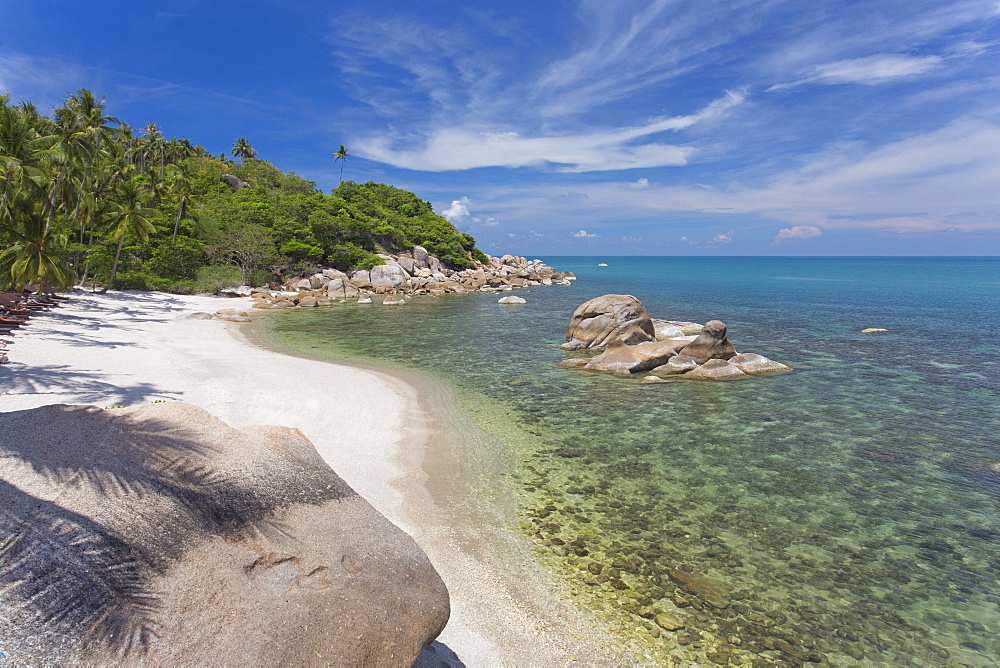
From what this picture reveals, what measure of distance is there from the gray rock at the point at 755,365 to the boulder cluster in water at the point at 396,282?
34198mm

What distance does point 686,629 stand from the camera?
666 centimetres

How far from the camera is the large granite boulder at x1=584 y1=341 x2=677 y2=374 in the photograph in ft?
68.7

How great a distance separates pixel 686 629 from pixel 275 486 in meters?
5.65

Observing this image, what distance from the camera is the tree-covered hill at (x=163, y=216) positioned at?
77.6ft

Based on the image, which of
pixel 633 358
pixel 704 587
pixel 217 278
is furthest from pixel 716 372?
pixel 217 278

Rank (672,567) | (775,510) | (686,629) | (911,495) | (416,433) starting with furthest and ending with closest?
(416,433) → (911,495) → (775,510) → (672,567) → (686,629)

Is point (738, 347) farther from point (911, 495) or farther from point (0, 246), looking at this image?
point (0, 246)

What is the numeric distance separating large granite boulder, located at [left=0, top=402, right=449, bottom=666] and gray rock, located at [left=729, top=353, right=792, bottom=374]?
19.2 m

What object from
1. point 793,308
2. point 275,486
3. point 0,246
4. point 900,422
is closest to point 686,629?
point 275,486

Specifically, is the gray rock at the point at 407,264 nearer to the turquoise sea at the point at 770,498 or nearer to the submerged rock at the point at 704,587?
the turquoise sea at the point at 770,498

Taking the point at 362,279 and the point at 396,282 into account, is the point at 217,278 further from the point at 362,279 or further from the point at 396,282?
the point at 396,282

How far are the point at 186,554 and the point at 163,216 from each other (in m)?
57.6

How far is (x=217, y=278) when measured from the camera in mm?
48719

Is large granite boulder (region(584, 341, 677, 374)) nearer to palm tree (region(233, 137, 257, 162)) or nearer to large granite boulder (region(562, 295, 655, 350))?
large granite boulder (region(562, 295, 655, 350))
